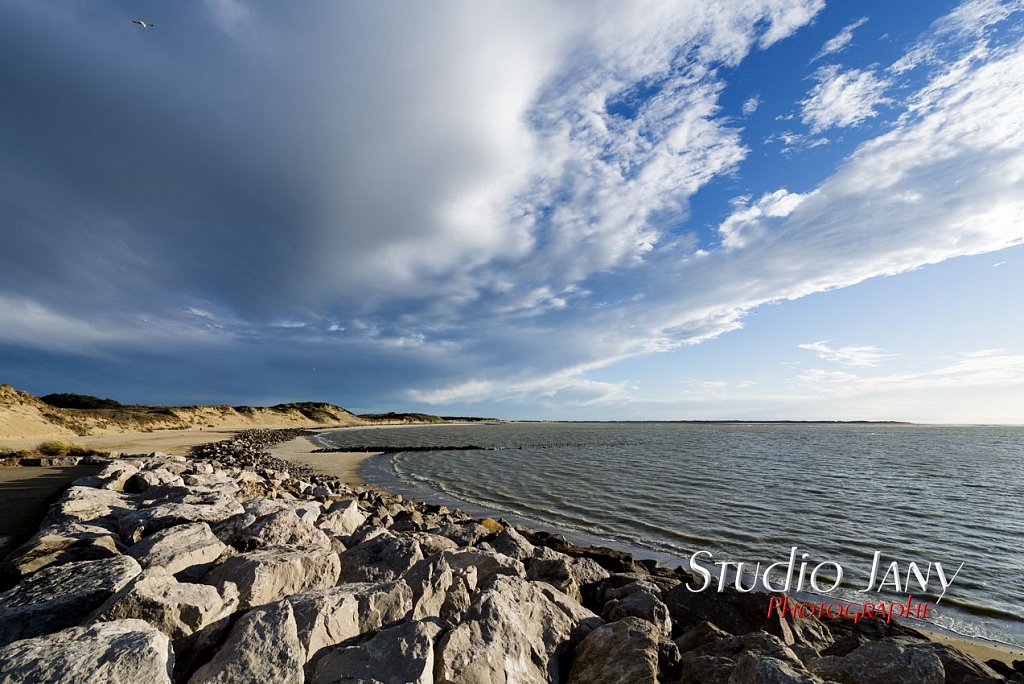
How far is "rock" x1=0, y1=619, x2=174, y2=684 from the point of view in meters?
2.57

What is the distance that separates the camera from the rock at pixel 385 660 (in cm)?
309

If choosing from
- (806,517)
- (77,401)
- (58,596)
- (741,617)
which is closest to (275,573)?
(58,596)

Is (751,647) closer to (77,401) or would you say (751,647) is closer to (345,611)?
(345,611)

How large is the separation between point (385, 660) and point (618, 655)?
202cm

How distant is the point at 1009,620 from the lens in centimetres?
710

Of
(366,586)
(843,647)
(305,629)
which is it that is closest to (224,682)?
(305,629)

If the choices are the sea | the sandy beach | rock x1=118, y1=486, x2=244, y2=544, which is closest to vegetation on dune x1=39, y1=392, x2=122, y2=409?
the sandy beach

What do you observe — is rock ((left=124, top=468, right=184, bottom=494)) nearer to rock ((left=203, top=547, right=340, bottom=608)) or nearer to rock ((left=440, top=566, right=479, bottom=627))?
rock ((left=203, top=547, right=340, bottom=608))

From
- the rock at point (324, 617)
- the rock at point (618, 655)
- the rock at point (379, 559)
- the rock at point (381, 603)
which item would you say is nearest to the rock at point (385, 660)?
the rock at point (324, 617)

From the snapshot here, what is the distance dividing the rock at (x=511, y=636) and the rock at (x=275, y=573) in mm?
1859

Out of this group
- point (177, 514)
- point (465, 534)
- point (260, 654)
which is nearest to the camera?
point (260, 654)

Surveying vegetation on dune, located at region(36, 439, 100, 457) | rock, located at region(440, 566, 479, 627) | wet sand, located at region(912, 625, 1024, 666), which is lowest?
wet sand, located at region(912, 625, 1024, 666)

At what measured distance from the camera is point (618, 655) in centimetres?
381

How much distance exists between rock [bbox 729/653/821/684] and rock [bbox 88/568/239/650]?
4.31m
